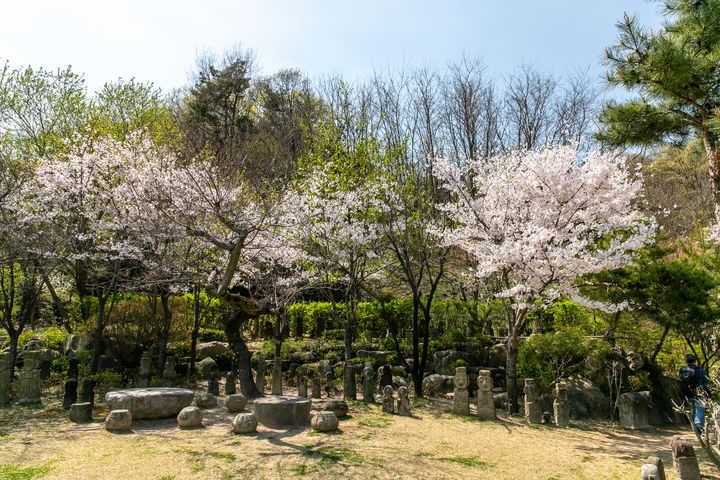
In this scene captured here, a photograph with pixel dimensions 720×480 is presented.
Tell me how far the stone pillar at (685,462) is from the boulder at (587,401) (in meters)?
4.39

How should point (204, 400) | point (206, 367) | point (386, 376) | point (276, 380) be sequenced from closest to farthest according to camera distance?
1. point (204, 400)
2. point (276, 380)
3. point (386, 376)
4. point (206, 367)

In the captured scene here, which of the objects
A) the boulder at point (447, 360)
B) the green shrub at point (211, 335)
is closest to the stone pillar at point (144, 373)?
the green shrub at point (211, 335)

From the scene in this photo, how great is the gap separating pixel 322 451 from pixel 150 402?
322 centimetres

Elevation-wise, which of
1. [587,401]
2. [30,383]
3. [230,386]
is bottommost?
[587,401]

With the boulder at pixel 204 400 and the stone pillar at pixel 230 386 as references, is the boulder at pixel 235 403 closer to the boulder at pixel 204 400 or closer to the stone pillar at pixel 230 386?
the boulder at pixel 204 400

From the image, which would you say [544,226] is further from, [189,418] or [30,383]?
[30,383]

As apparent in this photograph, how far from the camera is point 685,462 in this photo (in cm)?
536

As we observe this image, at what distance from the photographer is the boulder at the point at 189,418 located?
704 cm

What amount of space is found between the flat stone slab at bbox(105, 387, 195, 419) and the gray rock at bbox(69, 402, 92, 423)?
0.30 m

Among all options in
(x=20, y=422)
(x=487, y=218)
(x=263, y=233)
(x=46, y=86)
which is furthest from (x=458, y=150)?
(x=20, y=422)

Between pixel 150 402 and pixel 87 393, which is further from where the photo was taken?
pixel 87 393

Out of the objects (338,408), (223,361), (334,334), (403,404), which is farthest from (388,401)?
(334,334)

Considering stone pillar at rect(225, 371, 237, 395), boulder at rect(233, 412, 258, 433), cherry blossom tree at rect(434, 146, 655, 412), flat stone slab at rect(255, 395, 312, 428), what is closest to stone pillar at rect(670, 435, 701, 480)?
cherry blossom tree at rect(434, 146, 655, 412)

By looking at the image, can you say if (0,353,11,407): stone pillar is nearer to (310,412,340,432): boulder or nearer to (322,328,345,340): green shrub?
(310,412,340,432): boulder
